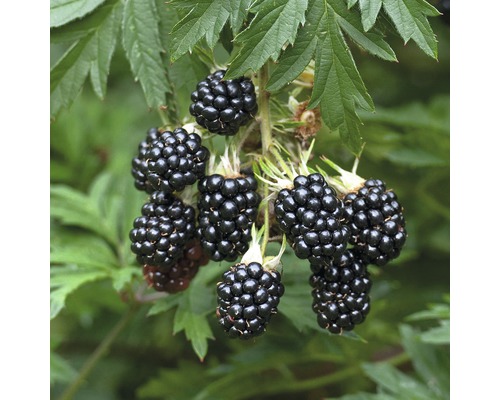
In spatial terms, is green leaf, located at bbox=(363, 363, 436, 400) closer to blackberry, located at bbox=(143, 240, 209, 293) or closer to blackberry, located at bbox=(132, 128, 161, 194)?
blackberry, located at bbox=(143, 240, 209, 293)

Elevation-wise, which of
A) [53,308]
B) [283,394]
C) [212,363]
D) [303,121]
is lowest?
[283,394]

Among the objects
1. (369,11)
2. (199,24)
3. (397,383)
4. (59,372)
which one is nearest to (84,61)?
(199,24)

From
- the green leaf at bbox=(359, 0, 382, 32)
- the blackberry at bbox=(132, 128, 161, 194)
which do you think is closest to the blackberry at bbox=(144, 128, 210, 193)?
the blackberry at bbox=(132, 128, 161, 194)

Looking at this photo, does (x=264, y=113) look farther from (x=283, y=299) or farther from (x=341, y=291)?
(x=283, y=299)

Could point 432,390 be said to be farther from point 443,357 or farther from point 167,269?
point 167,269

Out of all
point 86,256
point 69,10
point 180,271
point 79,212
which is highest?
point 69,10

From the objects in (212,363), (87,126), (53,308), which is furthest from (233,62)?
(87,126)

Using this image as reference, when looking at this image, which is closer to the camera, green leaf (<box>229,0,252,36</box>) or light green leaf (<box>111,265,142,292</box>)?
green leaf (<box>229,0,252,36</box>)
